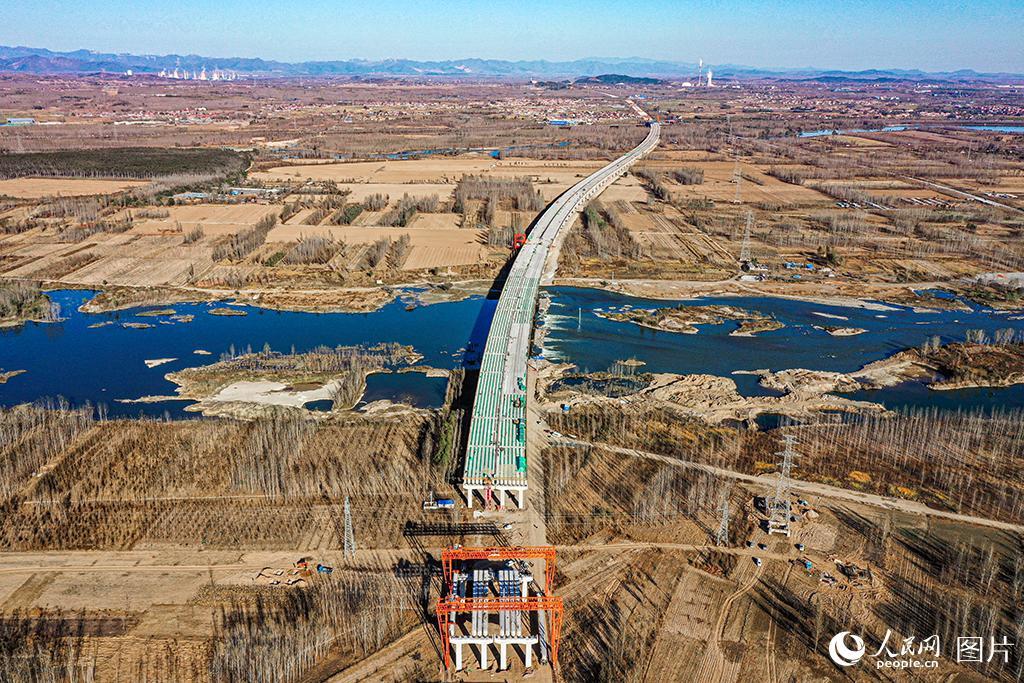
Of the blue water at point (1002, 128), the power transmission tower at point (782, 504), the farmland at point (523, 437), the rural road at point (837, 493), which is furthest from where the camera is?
the blue water at point (1002, 128)

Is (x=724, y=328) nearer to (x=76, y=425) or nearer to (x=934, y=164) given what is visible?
(x=76, y=425)

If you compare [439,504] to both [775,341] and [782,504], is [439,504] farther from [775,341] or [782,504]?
[775,341]

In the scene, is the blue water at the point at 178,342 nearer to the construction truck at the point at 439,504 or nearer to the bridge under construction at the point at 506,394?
the bridge under construction at the point at 506,394

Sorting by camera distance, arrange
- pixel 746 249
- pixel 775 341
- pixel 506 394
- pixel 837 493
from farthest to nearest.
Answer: pixel 746 249 < pixel 775 341 < pixel 506 394 < pixel 837 493

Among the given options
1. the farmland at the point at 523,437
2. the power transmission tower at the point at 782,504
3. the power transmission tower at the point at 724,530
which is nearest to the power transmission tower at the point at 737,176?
the farmland at the point at 523,437

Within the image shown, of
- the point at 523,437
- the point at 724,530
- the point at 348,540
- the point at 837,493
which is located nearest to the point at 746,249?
the point at 837,493

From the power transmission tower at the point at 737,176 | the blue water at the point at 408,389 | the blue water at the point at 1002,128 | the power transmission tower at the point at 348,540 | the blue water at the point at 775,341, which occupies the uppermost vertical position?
the blue water at the point at 1002,128

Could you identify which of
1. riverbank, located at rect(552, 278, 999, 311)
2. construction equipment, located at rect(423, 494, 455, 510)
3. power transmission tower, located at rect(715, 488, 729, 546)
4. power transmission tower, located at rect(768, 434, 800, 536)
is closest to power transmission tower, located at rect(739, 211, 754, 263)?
riverbank, located at rect(552, 278, 999, 311)
